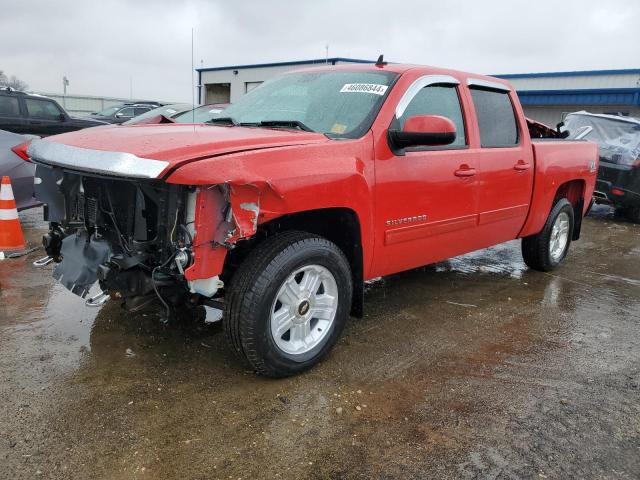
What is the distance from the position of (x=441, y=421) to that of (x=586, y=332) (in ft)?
6.44

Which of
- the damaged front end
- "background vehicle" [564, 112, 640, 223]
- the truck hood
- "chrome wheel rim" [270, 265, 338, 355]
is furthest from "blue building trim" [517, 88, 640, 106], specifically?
the damaged front end

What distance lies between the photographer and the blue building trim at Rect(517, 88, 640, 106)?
1986 centimetres

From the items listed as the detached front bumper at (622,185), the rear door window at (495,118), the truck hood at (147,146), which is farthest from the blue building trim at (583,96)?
the truck hood at (147,146)

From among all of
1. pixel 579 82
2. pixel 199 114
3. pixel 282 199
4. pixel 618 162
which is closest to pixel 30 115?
pixel 199 114

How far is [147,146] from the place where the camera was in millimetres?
2658

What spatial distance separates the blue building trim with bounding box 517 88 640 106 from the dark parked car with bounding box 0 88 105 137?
1794cm

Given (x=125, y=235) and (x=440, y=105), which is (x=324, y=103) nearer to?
(x=440, y=105)

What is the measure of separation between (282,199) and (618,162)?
847 cm

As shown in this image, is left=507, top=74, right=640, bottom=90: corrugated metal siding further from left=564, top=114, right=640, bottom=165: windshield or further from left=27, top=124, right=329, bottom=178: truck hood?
left=27, top=124, right=329, bottom=178: truck hood

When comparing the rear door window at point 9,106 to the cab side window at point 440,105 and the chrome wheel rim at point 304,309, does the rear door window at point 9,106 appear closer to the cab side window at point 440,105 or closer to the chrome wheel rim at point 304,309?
the cab side window at point 440,105

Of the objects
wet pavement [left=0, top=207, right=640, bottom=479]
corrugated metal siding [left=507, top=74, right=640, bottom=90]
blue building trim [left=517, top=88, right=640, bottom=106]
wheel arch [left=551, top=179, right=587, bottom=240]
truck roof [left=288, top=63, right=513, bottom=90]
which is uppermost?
corrugated metal siding [left=507, top=74, right=640, bottom=90]

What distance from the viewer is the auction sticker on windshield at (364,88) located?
3.56 m

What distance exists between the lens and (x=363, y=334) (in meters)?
3.85

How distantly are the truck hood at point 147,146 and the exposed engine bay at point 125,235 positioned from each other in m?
0.12
